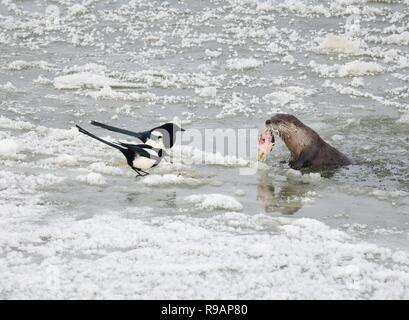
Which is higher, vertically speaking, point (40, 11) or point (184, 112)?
point (40, 11)

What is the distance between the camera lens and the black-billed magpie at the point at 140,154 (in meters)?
6.39

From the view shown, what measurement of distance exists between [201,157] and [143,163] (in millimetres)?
1127

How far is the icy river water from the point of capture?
4648mm

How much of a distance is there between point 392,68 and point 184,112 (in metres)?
3.73

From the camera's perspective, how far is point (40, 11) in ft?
49.5

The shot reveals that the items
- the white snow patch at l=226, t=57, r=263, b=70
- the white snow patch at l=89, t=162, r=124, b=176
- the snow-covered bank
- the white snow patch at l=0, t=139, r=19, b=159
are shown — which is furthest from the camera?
the white snow patch at l=226, t=57, r=263, b=70

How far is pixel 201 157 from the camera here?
7.53 metres

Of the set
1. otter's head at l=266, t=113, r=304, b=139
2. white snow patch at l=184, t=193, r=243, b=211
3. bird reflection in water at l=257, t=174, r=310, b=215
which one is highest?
otter's head at l=266, t=113, r=304, b=139

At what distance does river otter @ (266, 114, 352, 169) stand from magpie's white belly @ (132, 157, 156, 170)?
1780 mm

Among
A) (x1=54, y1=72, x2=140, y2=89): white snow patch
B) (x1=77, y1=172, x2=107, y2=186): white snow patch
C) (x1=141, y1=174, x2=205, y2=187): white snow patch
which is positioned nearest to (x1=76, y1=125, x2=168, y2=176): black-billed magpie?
(x1=141, y1=174, x2=205, y2=187): white snow patch

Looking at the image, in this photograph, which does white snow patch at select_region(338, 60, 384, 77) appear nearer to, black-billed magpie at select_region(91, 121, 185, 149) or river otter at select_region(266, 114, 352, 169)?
river otter at select_region(266, 114, 352, 169)
